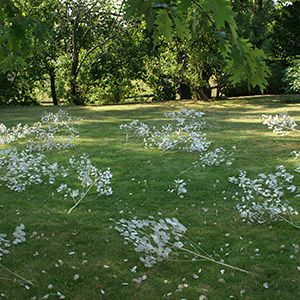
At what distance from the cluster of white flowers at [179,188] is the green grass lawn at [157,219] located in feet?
0.30

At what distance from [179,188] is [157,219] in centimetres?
85

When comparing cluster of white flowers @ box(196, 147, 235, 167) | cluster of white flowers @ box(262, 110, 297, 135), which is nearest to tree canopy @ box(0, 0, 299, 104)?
cluster of white flowers @ box(262, 110, 297, 135)

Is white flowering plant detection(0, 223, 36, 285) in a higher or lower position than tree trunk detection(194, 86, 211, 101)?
lower

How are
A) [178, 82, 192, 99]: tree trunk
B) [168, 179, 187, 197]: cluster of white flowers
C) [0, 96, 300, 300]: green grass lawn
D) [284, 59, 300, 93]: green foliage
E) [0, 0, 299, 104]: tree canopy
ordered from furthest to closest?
[178, 82, 192, 99]: tree trunk → [284, 59, 300, 93]: green foliage → [0, 0, 299, 104]: tree canopy → [168, 179, 187, 197]: cluster of white flowers → [0, 96, 300, 300]: green grass lawn

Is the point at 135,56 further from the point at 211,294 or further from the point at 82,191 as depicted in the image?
the point at 211,294

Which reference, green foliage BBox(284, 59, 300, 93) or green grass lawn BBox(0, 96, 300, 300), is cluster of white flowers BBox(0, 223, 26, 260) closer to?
green grass lawn BBox(0, 96, 300, 300)

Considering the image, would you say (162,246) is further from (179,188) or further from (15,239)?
(15,239)

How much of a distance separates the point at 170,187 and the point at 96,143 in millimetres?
3247

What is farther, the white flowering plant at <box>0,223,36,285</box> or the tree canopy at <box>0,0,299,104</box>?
the tree canopy at <box>0,0,299,104</box>

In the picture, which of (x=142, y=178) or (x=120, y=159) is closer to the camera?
(x=142, y=178)

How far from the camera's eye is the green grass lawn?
2.81 meters

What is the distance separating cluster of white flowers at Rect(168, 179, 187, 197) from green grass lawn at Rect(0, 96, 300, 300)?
0.30 ft

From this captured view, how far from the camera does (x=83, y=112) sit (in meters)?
12.8

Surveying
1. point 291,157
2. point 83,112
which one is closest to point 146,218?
point 291,157
